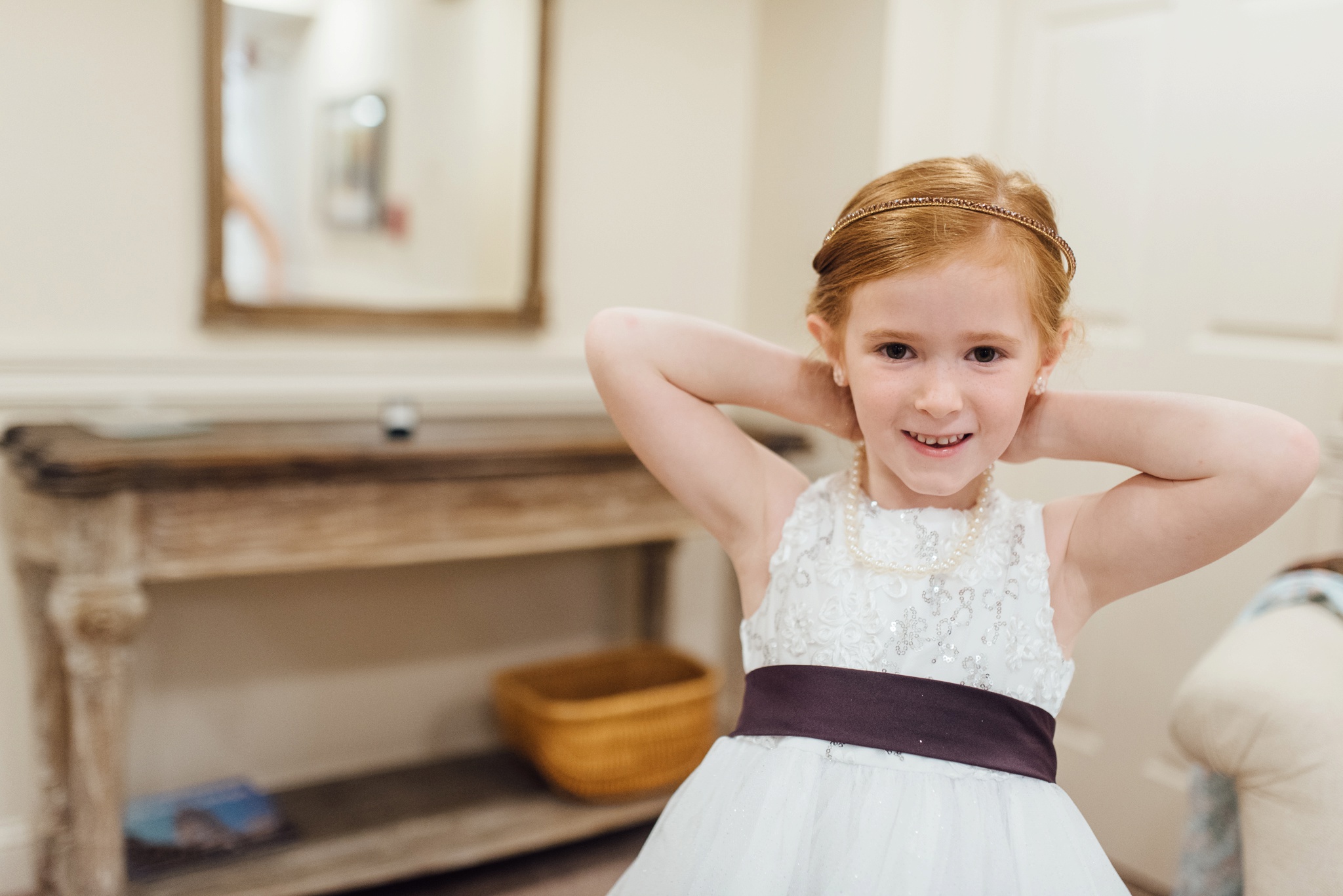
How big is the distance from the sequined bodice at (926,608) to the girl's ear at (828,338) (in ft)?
0.47

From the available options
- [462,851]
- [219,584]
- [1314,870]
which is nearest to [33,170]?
[219,584]

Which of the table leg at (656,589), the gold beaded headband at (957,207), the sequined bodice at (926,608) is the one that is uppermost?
the gold beaded headband at (957,207)

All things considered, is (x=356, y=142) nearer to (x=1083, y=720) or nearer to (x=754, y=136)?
(x=754, y=136)

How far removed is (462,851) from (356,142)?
55.6 inches

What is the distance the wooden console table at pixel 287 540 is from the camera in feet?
5.52

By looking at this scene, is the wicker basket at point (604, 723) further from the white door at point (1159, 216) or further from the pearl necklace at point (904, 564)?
the pearl necklace at point (904, 564)

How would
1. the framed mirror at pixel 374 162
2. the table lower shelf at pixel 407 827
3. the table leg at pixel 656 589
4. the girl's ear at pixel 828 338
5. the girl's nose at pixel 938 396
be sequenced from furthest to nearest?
the table leg at pixel 656 589 < the framed mirror at pixel 374 162 < the table lower shelf at pixel 407 827 < the girl's ear at pixel 828 338 < the girl's nose at pixel 938 396

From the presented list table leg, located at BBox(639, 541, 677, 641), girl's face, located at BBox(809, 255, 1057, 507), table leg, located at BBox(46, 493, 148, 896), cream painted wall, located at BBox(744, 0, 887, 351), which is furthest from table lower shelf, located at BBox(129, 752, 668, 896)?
girl's face, located at BBox(809, 255, 1057, 507)

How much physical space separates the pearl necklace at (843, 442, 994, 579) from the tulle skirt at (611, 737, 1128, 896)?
15cm

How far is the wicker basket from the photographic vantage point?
2170 millimetres

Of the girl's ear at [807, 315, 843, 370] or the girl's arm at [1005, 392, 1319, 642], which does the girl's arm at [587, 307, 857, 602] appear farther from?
the girl's arm at [1005, 392, 1319, 642]

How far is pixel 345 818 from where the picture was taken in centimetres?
213

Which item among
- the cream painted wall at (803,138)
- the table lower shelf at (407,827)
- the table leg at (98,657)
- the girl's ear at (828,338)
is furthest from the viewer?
the cream painted wall at (803,138)

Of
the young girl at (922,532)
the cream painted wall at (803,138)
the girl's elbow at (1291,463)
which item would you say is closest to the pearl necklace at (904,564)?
the young girl at (922,532)
